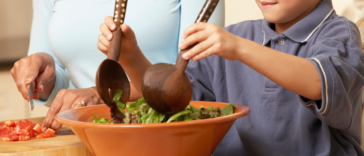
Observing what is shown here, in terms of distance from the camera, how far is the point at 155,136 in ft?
1.79

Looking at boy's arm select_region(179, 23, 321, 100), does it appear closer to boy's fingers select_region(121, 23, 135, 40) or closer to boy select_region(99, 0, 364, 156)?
boy select_region(99, 0, 364, 156)

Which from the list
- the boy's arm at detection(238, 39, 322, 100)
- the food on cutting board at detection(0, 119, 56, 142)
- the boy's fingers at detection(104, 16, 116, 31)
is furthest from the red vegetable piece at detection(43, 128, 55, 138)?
the boy's arm at detection(238, 39, 322, 100)

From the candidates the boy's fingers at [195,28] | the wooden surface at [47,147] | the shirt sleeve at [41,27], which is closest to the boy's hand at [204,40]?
the boy's fingers at [195,28]

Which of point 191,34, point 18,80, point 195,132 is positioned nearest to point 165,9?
Answer: point 18,80

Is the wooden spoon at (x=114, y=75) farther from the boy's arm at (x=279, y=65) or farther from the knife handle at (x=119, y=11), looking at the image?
the boy's arm at (x=279, y=65)

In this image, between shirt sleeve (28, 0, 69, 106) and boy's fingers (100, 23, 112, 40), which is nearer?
boy's fingers (100, 23, 112, 40)

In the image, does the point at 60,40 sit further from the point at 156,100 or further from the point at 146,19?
the point at 156,100

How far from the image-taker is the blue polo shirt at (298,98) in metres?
0.74

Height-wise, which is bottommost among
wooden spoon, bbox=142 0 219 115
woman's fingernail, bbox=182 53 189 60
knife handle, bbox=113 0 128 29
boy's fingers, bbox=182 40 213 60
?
wooden spoon, bbox=142 0 219 115

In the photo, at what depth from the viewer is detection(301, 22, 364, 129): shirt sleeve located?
0.66 metres

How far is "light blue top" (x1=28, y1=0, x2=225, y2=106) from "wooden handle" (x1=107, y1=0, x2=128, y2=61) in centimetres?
61

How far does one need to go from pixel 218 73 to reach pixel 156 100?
0.50 metres

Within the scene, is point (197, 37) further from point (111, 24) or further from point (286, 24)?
point (286, 24)

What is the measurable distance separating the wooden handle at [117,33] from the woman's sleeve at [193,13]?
60cm
